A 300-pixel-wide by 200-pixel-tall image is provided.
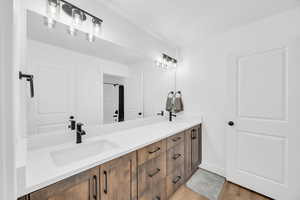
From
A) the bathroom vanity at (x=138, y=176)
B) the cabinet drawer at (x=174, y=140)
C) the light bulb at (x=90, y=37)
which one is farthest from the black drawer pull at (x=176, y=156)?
the light bulb at (x=90, y=37)

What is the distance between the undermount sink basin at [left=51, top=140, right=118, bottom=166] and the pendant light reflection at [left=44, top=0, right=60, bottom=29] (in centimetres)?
106

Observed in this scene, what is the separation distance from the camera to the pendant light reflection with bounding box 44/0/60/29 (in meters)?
1.06

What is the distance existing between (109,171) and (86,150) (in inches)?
16.1

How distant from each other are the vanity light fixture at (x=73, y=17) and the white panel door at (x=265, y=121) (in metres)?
1.86

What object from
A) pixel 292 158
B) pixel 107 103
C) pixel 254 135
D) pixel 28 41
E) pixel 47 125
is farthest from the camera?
pixel 254 135

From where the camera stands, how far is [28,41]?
1037 millimetres

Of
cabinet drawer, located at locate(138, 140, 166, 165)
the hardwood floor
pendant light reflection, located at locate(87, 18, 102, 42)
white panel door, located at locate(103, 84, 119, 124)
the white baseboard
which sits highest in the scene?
pendant light reflection, located at locate(87, 18, 102, 42)

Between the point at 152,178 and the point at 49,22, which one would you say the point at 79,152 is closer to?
the point at 152,178

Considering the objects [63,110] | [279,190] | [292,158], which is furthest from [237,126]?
[63,110]

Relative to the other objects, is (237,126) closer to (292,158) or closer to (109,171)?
(292,158)

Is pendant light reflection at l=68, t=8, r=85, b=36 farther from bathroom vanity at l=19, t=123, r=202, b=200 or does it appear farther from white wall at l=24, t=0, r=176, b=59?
bathroom vanity at l=19, t=123, r=202, b=200

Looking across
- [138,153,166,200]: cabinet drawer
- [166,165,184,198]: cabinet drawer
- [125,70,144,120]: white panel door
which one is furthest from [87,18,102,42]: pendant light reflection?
[166,165,184,198]: cabinet drawer

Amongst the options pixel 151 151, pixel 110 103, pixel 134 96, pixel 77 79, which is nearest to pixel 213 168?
pixel 151 151

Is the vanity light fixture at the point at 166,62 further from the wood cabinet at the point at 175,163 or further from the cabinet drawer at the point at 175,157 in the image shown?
the cabinet drawer at the point at 175,157
